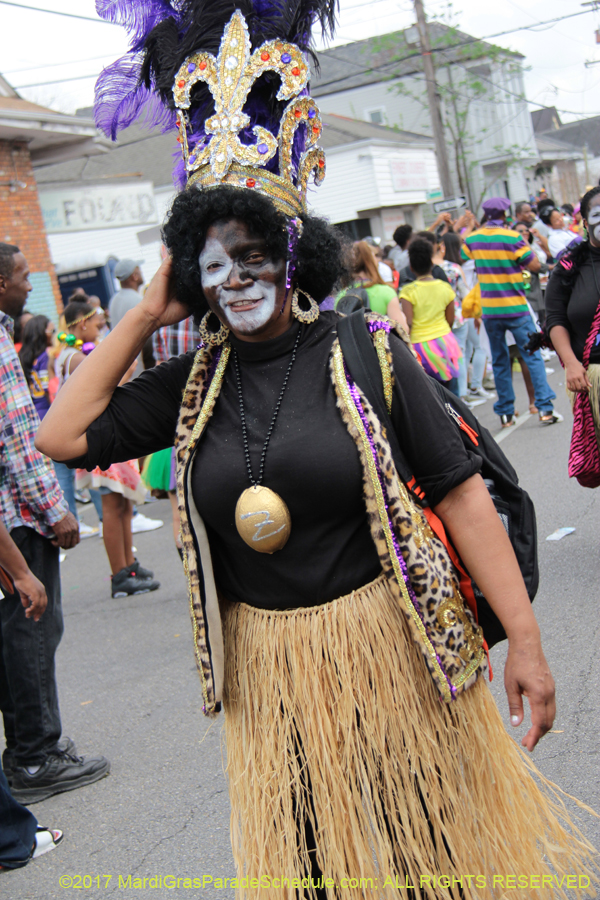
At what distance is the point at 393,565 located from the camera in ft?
6.14

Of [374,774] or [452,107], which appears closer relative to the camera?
[374,774]

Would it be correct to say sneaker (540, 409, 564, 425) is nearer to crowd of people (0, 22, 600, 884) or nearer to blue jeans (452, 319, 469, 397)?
blue jeans (452, 319, 469, 397)

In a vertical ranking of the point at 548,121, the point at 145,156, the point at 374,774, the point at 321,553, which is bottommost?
the point at 374,774

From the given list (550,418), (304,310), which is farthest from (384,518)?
(550,418)

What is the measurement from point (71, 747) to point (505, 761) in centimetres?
229

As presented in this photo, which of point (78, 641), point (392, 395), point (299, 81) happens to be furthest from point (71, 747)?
point (299, 81)

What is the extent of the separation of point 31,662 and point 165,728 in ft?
2.60

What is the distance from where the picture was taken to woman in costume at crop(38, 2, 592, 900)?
6.21ft

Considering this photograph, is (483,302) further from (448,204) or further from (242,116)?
(448,204)

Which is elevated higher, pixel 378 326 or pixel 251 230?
pixel 251 230

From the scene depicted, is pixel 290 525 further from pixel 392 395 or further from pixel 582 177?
pixel 582 177

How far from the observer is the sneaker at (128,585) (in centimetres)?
619

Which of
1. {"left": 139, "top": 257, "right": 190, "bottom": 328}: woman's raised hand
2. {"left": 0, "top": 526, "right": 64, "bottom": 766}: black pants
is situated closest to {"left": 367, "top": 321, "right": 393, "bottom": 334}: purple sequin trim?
{"left": 139, "top": 257, "right": 190, "bottom": 328}: woman's raised hand

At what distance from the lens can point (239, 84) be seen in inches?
79.0
